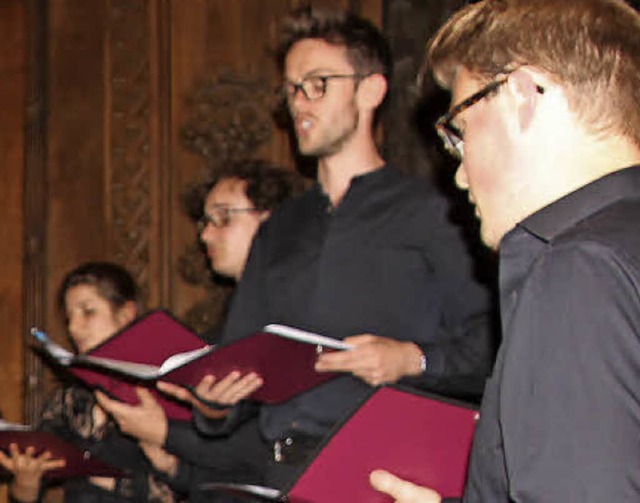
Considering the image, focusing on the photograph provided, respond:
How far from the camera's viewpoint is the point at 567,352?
3.59 ft

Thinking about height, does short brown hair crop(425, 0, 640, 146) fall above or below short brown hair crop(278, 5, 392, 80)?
below

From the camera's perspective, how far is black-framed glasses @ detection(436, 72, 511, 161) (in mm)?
1318

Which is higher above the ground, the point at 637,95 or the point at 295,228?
the point at 637,95

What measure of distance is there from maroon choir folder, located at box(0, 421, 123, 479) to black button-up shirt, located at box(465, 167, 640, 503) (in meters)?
2.14

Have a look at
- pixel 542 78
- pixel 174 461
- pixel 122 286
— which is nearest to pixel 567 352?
pixel 542 78

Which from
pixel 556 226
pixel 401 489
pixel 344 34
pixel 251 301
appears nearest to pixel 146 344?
pixel 251 301

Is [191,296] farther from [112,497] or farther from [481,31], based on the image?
[481,31]

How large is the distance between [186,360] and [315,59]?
84 centimetres

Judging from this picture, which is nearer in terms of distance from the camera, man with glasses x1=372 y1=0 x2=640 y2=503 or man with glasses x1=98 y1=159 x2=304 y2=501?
man with glasses x1=372 y1=0 x2=640 y2=503

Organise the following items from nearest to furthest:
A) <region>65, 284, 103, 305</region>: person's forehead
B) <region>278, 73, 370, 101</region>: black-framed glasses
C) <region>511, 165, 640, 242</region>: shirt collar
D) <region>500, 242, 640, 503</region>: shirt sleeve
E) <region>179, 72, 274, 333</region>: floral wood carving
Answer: <region>500, 242, 640, 503</region>: shirt sleeve
<region>511, 165, 640, 242</region>: shirt collar
<region>278, 73, 370, 101</region>: black-framed glasses
<region>65, 284, 103, 305</region>: person's forehead
<region>179, 72, 274, 333</region>: floral wood carving

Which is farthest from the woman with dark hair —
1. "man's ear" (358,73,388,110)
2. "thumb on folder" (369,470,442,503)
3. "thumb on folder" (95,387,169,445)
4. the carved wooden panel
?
"thumb on folder" (369,470,442,503)

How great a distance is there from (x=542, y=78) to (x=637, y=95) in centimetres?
10

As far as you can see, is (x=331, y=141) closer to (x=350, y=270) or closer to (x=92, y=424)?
(x=350, y=270)

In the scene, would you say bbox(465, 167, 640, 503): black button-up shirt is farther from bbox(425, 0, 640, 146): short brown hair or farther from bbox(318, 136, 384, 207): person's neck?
bbox(318, 136, 384, 207): person's neck
